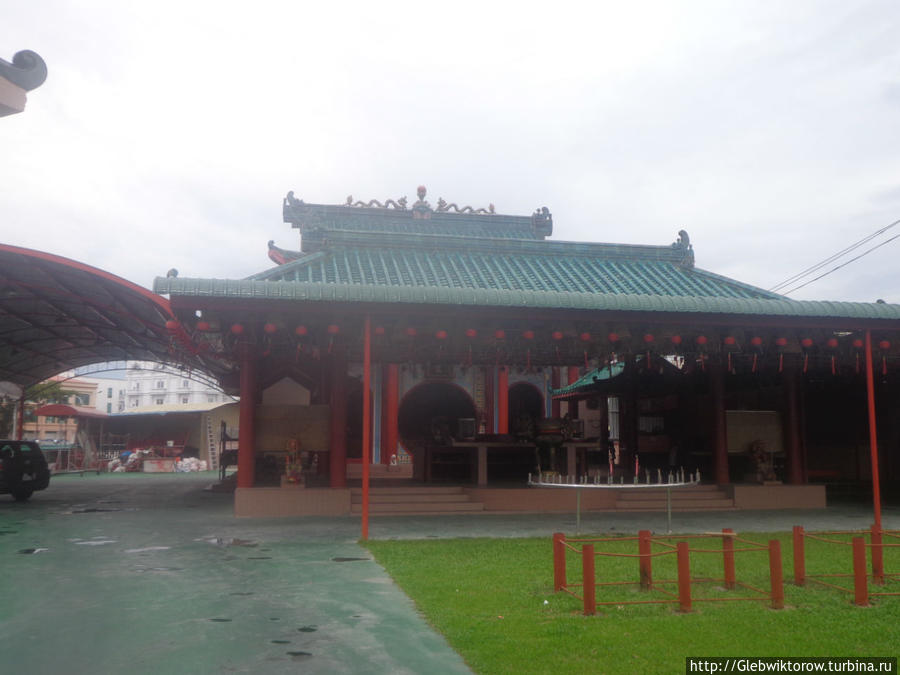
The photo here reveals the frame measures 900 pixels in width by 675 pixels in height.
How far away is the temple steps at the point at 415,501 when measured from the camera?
1439 centimetres

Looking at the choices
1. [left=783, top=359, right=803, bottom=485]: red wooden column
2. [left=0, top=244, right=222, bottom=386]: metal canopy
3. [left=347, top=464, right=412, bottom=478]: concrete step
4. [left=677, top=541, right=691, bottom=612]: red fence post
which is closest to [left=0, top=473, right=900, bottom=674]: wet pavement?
[left=783, top=359, right=803, bottom=485]: red wooden column

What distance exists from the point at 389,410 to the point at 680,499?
39.3 ft

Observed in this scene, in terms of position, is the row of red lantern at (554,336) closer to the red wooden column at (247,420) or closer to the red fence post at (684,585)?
the red wooden column at (247,420)

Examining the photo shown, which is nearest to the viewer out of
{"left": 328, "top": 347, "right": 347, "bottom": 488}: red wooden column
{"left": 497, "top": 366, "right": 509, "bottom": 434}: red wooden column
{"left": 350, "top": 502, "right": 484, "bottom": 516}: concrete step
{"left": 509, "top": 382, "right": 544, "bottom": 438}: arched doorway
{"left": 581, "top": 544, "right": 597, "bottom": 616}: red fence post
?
{"left": 581, "top": 544, "right": 597, "bottom": 616}: red fence post

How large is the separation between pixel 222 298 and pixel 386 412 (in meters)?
14.8

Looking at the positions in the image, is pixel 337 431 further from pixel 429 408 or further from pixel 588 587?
pixel 429 408

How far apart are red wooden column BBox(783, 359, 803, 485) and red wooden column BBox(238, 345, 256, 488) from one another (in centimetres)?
1100

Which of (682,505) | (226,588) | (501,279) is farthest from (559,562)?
(682,505)

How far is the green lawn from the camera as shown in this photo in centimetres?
514

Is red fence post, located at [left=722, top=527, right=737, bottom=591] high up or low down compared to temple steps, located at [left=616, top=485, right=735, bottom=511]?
up

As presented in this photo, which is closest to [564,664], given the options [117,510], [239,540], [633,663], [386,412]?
[633,663]

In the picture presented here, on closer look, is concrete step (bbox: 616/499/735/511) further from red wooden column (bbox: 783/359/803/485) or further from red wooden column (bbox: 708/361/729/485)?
red wooden column (bbox: 783/359/803/485)

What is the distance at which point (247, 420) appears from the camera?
1371 cm

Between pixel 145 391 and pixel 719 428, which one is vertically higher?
pixel 145 391
